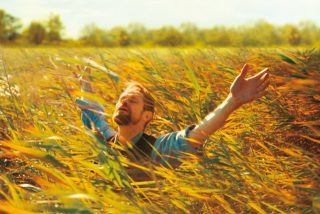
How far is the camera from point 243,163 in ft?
5.20

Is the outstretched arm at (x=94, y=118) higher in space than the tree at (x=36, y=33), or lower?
lower

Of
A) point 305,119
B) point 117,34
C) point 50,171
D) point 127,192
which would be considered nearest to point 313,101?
point 305,119

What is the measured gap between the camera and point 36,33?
5628 centimetres

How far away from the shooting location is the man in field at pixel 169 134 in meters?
1.57

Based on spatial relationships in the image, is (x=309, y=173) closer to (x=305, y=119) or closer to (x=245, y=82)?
(x=245, y=82)

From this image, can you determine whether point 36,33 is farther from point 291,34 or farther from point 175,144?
point 175,144

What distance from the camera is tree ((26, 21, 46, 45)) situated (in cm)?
5569

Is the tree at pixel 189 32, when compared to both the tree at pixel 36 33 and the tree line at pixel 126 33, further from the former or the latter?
the tree at pixel 36 33

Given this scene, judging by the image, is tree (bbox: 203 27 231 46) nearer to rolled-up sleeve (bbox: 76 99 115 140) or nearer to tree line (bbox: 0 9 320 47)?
tree line (bbox: 0 9 320 47)

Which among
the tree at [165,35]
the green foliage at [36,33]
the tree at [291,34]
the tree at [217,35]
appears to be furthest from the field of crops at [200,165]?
the green foliage at [36,33]

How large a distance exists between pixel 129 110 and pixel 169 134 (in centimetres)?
17

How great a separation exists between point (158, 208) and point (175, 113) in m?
0.89

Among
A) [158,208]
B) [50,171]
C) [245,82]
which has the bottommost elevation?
[158,208]

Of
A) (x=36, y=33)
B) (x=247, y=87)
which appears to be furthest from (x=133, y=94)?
(x=36, y=33)
